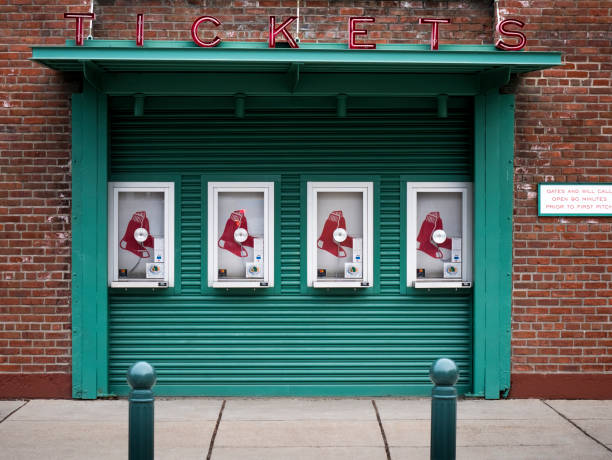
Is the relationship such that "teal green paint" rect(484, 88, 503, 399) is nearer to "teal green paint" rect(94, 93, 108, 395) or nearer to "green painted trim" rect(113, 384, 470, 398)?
"green painted trim" rect(113, 384, 470, 398)

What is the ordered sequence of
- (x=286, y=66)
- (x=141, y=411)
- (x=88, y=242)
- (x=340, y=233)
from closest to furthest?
(x=141, y=411)
(x=286, y=66)
(x=88, y=242)
(x=340, y=233)

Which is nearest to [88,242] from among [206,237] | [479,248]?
Answer: [206,237]

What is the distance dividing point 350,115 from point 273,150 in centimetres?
92

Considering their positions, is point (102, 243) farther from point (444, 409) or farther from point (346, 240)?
point (444, 409)

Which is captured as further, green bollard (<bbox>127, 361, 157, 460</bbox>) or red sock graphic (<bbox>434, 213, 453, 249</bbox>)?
red sock graphic (<bbox>434, 213, 453, 249</bbox>)

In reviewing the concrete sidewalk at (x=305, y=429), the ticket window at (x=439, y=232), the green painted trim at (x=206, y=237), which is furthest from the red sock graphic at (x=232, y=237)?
the ticket window at (x=439, y=232)

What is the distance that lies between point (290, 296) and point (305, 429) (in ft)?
5.27

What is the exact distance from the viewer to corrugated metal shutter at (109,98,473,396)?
755cm

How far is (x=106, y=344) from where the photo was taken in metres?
7.40

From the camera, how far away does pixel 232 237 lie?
758 cm

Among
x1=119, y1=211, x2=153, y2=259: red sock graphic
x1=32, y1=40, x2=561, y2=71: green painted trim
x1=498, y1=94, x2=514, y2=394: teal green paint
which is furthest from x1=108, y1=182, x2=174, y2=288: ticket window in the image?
x1=498, y1=94, x2=514, y2=394: teal green paint

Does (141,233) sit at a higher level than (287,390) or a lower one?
higher

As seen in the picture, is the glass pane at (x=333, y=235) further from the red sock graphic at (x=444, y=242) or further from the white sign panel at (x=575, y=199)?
the white sign panel at (x=575, y=199)

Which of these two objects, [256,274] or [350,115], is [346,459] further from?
[350,115]
